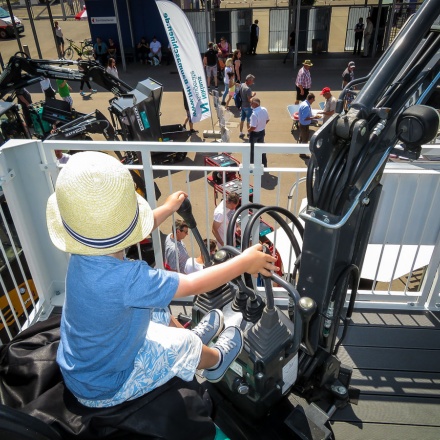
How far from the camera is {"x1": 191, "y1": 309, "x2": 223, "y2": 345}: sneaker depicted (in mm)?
2096

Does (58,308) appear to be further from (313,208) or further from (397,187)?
(397,187)

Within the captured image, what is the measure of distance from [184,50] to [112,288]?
322 inches

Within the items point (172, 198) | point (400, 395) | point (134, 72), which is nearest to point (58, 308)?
point (172, 198)

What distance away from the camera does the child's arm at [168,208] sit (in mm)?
2223

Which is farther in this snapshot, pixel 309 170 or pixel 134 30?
pixel 134 30

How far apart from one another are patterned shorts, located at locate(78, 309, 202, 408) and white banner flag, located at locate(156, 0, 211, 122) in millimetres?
7507

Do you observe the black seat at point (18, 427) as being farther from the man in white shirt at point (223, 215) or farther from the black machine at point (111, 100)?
the black machine at point (111, 100)

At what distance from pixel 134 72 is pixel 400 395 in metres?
15.8

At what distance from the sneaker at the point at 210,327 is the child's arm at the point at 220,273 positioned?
0.43m

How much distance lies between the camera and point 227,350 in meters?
1.99

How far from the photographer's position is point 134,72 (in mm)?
16094

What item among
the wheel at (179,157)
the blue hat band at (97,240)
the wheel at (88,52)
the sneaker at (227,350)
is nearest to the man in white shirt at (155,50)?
the wheel at (88,52)

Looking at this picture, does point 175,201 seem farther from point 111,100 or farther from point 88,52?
point 88,52

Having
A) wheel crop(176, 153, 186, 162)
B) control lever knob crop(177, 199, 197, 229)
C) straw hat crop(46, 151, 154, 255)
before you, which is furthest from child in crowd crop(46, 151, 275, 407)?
wheel crop(176, 153, 186, 162)
